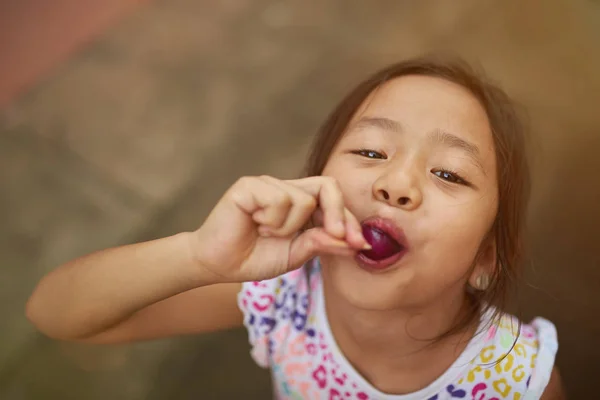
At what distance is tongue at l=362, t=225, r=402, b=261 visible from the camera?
48cm

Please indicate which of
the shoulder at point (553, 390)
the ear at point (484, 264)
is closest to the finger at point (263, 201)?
the ear at point (484, 264)

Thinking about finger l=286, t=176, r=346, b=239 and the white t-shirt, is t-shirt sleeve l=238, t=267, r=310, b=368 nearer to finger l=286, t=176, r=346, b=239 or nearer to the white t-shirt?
the white t-shirt

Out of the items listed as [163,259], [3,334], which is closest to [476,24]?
[163,259]

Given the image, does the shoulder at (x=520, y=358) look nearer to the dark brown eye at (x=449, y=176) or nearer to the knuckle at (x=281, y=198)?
the dark brown eye at (x=449, y=176)

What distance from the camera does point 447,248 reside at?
0.51 m

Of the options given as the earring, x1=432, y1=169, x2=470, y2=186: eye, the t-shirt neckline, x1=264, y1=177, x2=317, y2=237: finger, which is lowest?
the t-shirt neckline

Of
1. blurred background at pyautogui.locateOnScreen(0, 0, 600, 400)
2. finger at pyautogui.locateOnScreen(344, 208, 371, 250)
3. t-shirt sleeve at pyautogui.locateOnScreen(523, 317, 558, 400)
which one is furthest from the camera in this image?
blurred background at pyautogui.locateOnScreen(0, 0, 600, 400)

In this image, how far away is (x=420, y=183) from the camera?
0.49 m

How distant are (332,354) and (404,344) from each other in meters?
0.07

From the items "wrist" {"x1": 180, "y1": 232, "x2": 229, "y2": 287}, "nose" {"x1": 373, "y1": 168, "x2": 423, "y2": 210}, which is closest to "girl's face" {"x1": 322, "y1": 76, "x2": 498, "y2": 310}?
"nose" {"x1": 373, "y1": 168, "x2": 423, "y2": 210}

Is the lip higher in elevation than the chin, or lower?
higher

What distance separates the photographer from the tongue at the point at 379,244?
Answer: 1.58 ft

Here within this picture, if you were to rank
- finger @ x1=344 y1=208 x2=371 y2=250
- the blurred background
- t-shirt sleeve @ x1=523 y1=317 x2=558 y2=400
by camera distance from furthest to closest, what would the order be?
the blurred background → t-shirt sleeve @ x1=523 y1=317 x2=558 y2=400 → finger @ x1=344 y1=208 x2=371 y2=250

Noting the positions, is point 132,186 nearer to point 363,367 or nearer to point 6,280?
point 6,280
